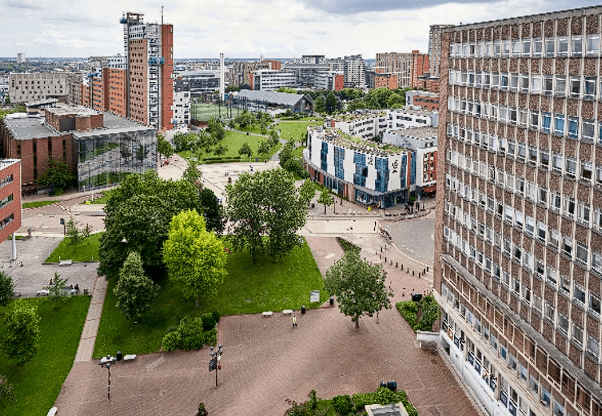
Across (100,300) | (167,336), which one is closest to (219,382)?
(167,336)

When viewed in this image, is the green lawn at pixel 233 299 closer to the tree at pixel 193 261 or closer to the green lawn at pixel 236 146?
the tree at pixel 193 261

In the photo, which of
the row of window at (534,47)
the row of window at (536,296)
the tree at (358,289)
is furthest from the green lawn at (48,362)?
the row of window at (534,47)

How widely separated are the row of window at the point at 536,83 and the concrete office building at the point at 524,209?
0.10 m

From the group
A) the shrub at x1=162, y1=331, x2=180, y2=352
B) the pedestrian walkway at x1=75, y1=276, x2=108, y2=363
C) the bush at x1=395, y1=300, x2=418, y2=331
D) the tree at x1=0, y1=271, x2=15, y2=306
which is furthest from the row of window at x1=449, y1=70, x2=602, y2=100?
the tree at x1=0, y1=271, x2=15, y2=306

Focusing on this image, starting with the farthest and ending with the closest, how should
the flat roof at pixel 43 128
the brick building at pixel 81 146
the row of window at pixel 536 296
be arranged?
the flat roof at pixel 43 128 < the brick building at pixel 81 146 < the row of window at pixel 536 296

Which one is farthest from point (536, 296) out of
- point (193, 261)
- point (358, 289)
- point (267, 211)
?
point (267, 211)

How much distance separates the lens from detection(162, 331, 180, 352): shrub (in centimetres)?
5222

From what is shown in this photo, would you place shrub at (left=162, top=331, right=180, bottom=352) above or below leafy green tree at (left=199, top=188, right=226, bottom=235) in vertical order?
below

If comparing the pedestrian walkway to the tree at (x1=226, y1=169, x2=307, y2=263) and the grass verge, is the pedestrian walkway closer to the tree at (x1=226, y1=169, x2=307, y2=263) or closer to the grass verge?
the tree at (x1=226, y1=169, x2=307, y2=263)

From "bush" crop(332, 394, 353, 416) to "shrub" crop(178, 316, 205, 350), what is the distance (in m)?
15.7

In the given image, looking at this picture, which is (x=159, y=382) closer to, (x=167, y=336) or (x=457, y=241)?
(x=167, y=336)

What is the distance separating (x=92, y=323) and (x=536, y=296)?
43601mm

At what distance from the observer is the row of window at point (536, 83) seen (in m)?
31.8

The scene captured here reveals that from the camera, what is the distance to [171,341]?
172 ft
